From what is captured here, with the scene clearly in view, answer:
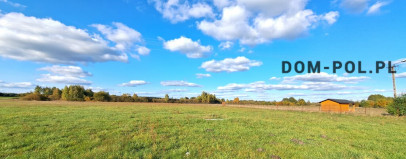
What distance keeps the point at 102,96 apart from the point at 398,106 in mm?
91154

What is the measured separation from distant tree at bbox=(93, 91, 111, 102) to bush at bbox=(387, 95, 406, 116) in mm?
89990

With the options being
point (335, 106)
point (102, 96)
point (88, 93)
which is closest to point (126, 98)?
point (102, 96)

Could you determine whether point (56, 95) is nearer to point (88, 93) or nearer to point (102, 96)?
point (88, 93)

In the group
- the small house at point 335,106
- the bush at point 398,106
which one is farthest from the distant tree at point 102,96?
the bush at point 398,106

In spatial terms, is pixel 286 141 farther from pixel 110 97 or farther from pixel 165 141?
pixel 110 97

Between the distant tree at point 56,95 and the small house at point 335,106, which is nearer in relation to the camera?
the small house at point 335,106

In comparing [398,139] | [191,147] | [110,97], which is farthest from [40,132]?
[110,97]

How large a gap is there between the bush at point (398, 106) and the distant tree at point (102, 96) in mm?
89990

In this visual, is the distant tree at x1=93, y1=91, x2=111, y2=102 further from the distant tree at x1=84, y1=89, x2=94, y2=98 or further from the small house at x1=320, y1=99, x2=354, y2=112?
the small house at x1=320, y1=99, x2=354, y2=112

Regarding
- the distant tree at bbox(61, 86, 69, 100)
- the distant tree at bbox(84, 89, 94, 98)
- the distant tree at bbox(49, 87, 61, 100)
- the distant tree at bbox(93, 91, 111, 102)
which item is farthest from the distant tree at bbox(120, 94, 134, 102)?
the distant tree at bbox(49, 87, 61, 100)

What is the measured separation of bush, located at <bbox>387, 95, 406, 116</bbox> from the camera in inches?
1027

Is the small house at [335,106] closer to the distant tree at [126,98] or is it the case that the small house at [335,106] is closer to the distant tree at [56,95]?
the distant tree at [126,98]

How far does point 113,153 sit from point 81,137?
3416mm

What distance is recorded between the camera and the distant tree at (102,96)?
8519 cm
